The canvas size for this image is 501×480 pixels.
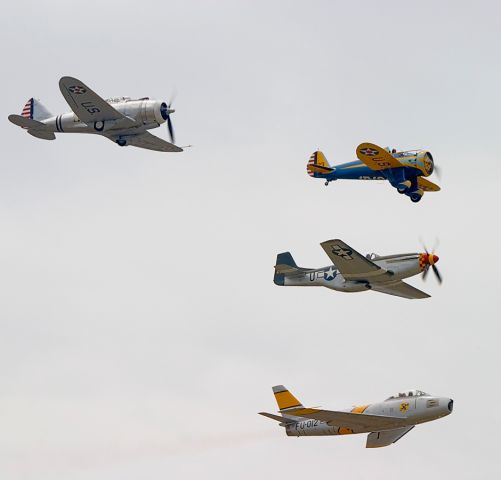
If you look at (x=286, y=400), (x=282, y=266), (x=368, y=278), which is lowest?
(x=286, y=400)

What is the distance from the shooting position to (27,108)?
9625 cm

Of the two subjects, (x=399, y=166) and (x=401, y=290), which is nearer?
(x=399, y=166)

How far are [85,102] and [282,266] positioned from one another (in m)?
17.3

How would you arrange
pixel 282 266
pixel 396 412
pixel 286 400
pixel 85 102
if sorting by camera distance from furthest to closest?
pixel 282 266
pixel 286 400
pixel 85 102
pixel 396 412

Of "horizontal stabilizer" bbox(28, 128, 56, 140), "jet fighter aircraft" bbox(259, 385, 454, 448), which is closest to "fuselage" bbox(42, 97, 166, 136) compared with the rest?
"horizontal stabilizer" bbox(28, 128, 56, 140)

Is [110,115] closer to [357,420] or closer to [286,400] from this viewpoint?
[286,400]

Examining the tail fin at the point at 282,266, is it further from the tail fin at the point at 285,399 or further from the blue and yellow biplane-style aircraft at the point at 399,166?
the blue and yellow biplane-style aircraft at the point at 399,166

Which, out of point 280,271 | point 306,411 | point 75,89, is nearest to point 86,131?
point 75,89

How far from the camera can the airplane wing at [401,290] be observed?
305ft

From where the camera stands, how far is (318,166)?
97.0m

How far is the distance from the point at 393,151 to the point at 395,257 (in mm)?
6730

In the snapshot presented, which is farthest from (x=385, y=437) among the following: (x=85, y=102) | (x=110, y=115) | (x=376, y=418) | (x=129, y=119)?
Result: (x=85, y=102)

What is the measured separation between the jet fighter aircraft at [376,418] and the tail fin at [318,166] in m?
16.0

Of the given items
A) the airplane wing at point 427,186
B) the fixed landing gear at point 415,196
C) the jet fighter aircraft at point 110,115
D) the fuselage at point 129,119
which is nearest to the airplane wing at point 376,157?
the fixed landing gear at point 415,196
